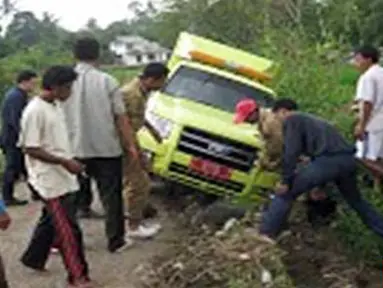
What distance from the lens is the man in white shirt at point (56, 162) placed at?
650cm

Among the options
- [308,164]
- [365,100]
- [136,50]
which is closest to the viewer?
[308,164]

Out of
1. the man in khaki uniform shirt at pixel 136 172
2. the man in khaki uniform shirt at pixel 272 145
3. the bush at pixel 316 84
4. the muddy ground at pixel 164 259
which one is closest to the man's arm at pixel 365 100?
the bush at pixel 316 84

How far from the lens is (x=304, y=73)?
12.6m

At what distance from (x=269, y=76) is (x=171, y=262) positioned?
4910 millimetres

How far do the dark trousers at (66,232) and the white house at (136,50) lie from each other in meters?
90.3

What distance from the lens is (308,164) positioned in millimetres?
7758

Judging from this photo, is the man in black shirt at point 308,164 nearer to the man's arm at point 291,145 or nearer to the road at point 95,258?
the man's arm at point 291,145

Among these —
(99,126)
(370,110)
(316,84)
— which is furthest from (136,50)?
(99,126)

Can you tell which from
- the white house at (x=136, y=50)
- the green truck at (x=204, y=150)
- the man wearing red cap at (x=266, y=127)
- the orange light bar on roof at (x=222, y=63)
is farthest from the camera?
the white house at (x=136, y=50)

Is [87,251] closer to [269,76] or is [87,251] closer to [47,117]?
[47,117]

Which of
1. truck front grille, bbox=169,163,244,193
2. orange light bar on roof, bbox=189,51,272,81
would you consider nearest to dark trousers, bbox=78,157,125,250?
truck front grille, bbox=169,163,244,193

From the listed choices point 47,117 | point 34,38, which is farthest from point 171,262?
point 34,38

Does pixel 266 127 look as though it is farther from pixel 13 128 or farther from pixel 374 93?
pixel 13 128

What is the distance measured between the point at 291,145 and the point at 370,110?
1.80m
